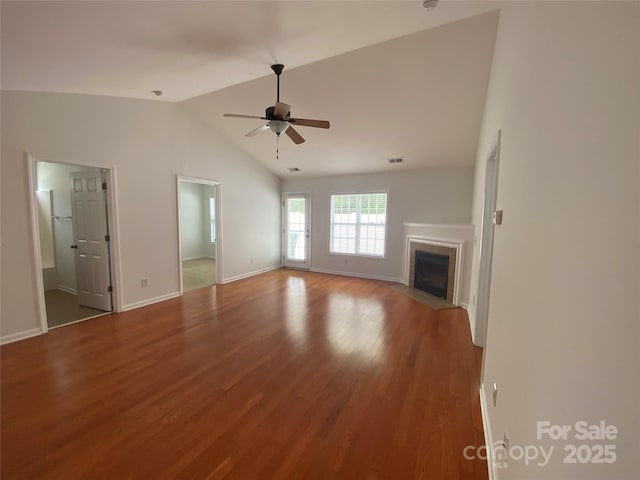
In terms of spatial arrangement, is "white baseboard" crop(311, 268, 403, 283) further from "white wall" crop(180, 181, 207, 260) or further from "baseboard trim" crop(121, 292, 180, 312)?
"white wall" crop(180, 181, 207, 260)

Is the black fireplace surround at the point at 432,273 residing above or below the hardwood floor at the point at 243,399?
above

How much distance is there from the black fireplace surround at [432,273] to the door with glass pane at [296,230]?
2.87 meters

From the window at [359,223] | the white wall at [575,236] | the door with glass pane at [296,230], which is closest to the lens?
the white wall at [575,236]

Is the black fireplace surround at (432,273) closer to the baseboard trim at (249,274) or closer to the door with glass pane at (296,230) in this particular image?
the door with glass pane at (296,230)

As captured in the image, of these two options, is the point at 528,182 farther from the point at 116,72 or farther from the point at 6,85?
the point at 6,85

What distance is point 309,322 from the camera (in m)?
3.72

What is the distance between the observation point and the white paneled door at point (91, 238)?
3908mm

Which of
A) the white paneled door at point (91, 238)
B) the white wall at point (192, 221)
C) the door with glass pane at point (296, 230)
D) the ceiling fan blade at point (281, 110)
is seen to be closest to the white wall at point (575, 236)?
the ceiling fan blade at point (281, 110)

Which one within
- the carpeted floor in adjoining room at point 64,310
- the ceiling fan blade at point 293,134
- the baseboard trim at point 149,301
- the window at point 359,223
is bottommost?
the carpeted floor in adjoining room at point 64,310

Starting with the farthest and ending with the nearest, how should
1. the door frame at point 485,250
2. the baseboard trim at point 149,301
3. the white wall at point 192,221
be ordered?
the white wall at point 192,221 < the baseboard trim at point 149,301 < the door frame at point 485,250

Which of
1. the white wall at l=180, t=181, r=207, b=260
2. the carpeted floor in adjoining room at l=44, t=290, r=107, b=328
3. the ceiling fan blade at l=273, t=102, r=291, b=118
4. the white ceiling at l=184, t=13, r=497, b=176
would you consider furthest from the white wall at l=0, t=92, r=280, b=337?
the white wall at l=180, t=181, r=207, b=260

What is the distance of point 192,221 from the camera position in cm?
883

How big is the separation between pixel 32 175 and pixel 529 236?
15.5ft

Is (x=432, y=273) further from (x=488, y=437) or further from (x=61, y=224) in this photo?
(x=61, y=224)
